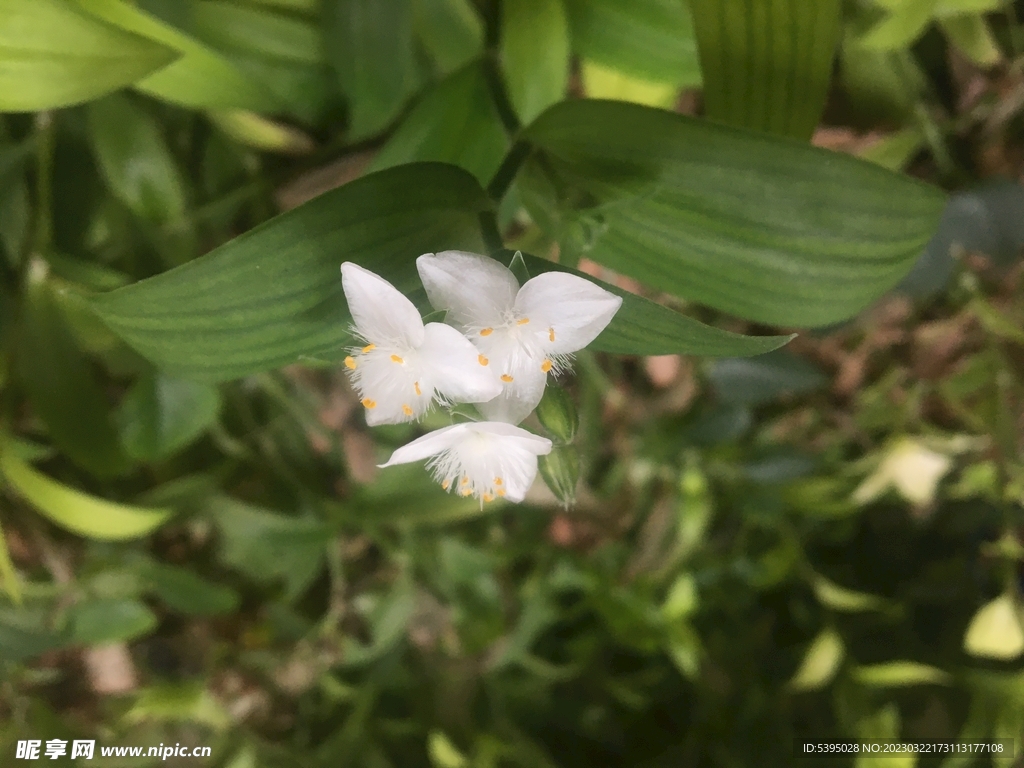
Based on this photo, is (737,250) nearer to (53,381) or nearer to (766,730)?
(53,381)

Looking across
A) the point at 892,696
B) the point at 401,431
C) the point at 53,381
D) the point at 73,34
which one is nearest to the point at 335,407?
the point at 401,431

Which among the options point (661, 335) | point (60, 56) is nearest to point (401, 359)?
point (661, 335)

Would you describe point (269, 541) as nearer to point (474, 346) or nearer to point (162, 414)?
point (162, 414)

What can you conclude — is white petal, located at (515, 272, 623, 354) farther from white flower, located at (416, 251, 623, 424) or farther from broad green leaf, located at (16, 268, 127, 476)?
broad green leaf, located at (16, 268, 127, 476)

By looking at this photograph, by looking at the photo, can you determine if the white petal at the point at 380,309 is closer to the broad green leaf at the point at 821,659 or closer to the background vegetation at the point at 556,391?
the background vegetation at the point at 556,391

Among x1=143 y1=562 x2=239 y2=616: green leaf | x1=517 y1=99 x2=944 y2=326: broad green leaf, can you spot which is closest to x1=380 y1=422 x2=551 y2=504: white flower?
x1=517 y1=99 x2=944 y2=326: broad green leaf

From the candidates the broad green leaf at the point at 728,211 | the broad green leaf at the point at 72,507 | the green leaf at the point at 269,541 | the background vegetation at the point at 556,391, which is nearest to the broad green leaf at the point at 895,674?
the background vegetation at the point at 556,391
